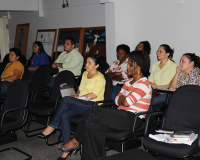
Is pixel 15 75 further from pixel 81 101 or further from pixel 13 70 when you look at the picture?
pixel 81 101

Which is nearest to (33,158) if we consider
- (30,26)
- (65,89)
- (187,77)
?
(65,89)

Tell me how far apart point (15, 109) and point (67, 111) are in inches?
26.5

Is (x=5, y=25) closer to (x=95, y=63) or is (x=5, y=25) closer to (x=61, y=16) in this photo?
(x=61, y=16)

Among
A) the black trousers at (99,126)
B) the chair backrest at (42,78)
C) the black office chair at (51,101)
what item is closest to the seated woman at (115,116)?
the black trousers at (99,126)

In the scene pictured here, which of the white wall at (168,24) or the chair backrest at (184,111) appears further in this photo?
the white wall at (168,24)

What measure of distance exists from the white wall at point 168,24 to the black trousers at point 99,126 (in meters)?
2.36

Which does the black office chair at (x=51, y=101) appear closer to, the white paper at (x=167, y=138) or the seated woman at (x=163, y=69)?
the seated woman at (x=163, y=69)

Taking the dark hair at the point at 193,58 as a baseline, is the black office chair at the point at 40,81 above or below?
below

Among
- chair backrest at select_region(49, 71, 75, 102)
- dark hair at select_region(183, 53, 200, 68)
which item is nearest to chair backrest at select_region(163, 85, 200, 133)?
dark hair at select_region(183, 53, 200, 68)

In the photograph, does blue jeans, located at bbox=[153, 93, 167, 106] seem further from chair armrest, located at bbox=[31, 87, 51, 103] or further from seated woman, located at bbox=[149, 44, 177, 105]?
chair armrest, located at bbox=[31, 87, 51, 103]

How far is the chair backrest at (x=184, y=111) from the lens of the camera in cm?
291

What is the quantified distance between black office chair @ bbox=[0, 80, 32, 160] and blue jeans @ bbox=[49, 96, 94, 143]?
0.45 meters

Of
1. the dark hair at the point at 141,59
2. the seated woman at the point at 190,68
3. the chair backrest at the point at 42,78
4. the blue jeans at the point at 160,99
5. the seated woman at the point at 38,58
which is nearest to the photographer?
the dark hair at the point at 141,59

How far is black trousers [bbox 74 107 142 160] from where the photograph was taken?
120 inches
